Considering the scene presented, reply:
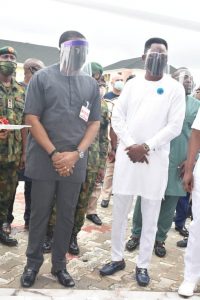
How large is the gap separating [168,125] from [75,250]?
1571 mm

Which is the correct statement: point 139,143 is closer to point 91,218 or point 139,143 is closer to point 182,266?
point 182,266

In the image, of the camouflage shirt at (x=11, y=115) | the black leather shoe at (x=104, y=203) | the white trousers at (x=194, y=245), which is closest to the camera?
the white trousers at (x=194, y=245)

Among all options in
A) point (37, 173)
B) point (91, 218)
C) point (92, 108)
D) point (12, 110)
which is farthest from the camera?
point (91, 218)

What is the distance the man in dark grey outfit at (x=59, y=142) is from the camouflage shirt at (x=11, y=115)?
2.68 ft

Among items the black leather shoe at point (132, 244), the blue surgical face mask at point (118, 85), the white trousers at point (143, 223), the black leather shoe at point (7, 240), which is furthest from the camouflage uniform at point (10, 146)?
the blue surgical face mask at point (118, 85)

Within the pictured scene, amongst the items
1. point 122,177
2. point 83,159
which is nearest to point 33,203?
point 83,159

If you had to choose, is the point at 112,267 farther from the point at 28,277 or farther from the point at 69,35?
the point at 69,35

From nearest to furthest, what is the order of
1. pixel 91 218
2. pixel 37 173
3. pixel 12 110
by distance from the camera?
pixel 37 173 → pixel 12 110 → pixel 91 218

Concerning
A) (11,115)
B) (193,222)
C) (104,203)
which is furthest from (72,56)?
(104,203)

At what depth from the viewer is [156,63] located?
3307mm

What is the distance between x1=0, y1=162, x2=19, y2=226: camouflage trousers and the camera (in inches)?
153

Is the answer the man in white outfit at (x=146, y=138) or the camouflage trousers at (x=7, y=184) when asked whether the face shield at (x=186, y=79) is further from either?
the camouflage trousers at (x=7, y=184)

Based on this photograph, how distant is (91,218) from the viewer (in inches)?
200

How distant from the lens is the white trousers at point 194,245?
3.08 metres
